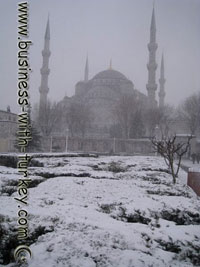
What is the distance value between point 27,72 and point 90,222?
167cm

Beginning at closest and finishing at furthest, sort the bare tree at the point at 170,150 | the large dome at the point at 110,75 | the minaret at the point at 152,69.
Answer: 1. the bare tree at the point at 170,150
2. the minaret at the point at 152,69
3. the large dome at the point at 110,75

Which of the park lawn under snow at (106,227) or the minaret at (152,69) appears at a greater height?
the minaret at (152,69)

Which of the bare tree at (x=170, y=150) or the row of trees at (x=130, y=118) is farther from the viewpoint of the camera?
the row of trees at (x=130, y=118)

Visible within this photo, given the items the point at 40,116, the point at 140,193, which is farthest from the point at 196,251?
the point at 40,116

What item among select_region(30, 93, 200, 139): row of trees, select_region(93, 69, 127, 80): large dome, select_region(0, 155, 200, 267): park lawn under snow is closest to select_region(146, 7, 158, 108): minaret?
select_region(30, 93, 200, 139): row of trees

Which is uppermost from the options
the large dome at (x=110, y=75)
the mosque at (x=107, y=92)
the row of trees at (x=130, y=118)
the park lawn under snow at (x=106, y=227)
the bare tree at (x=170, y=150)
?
the large dome at (x=110, y=75)

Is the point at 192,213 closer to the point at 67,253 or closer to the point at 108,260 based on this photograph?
the point at 108,260

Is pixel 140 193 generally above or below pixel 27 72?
below

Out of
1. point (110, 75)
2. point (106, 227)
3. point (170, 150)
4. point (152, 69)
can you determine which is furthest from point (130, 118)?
point (110, 75)

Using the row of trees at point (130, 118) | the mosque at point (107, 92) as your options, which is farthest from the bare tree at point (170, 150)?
the mosque at point (107, 92)

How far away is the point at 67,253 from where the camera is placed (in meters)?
1.83

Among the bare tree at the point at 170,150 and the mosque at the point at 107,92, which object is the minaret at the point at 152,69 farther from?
the bare tree at the point at 170,150

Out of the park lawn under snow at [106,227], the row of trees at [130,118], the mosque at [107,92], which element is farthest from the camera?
the mosque at [107,92]

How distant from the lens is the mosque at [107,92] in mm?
34281
